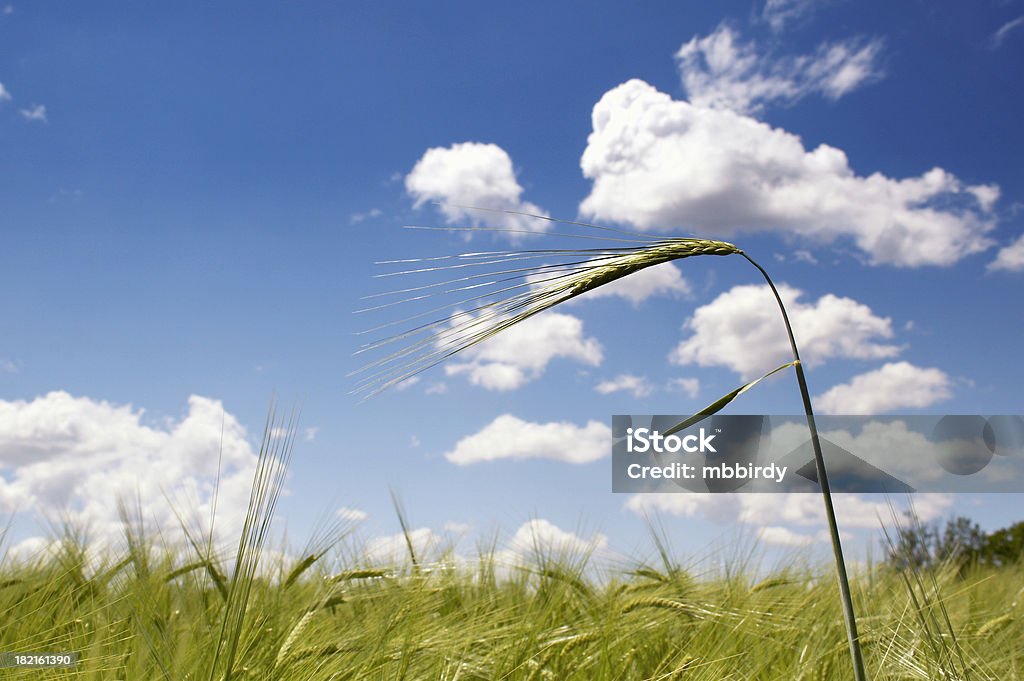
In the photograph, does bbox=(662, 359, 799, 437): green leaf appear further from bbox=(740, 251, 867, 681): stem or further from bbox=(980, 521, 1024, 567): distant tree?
bbox=(980, 521, 1024, 567): distant tree

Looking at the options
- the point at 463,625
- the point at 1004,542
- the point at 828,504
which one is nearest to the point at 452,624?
the point at 463,625

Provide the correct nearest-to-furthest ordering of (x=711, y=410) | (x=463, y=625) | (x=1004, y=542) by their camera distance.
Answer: (x=711, y=410), (x=463, y=625), (x=1004, y=542)

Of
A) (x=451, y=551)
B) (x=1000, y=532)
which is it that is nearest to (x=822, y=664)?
(x=451, y=551)

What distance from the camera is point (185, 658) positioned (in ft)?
6.73

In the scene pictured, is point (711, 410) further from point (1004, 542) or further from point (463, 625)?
point (1004, 542)

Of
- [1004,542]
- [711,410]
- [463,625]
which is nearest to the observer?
[711,410]

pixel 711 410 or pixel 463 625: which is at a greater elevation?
pixel 711 410

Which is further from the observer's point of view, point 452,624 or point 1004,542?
point 1004,542

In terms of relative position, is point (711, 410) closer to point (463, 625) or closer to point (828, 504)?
point (828, 504)

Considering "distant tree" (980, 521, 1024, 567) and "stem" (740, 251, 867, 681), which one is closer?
"stem" (740, 251, 867, 681)

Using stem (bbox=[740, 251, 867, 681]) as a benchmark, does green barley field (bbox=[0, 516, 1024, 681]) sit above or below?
below

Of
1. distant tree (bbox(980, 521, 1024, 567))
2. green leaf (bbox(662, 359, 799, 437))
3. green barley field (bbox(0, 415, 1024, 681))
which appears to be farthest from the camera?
distant tree (bbox(980, 521, 1024, 567))

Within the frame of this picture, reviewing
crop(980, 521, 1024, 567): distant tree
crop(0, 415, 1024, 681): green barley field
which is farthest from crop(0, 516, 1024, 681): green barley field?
crop(980, 521, 1024, 567): distant tree

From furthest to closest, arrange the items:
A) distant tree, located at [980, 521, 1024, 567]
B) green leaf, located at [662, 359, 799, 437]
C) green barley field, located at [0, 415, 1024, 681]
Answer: distant tree, located at [980, 521, 1024, 567], green barley field, located at [0, 415, 1024, 681], green leaf, located at [662, 359, 799, 437]
